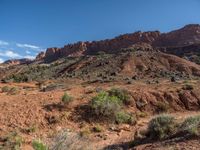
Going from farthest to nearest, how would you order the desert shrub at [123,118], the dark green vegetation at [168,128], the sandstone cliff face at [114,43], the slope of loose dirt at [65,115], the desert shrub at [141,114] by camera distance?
the sandstone cliff face at [114,43], the desert shrub at [141,114], the desert shrub at [123,118], the slope of loose dirt at [65,115], the dark green vegetation at [168,128]

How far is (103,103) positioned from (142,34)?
304 ft

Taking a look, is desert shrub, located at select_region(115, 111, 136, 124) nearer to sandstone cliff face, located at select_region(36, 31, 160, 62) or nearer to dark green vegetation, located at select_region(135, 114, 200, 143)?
dark green vegetation, located at select_region(135, 114, 200, 143)

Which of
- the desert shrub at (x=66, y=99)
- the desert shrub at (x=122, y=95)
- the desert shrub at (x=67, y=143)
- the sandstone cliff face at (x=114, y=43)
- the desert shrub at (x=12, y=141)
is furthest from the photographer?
the sandstone cliff face at (x=114, y=43)

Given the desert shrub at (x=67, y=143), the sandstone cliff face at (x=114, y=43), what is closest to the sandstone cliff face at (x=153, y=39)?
the sandstone cliff face at (x=114, y=43)

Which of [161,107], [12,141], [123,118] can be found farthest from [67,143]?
[161,107]

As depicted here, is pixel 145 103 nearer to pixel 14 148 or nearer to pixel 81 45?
pixel 14 148

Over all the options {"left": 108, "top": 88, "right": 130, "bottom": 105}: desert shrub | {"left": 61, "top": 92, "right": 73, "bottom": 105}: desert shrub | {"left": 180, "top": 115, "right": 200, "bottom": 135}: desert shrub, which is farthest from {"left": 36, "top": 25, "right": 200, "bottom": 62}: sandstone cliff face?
{"left": 180, "top": 115, "right": 200, "bottom": 135}: desert shrub

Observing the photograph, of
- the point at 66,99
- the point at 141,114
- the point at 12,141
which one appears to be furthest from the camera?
the point at 141,114

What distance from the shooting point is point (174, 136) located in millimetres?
9719

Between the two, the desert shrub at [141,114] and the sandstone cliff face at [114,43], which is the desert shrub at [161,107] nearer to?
the desert shrub at [141,114]

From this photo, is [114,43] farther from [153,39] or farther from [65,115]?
[65,115]

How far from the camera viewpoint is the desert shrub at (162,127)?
33.4 ft

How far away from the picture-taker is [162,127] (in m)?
10.3

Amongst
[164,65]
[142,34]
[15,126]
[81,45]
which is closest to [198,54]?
[164,65]
